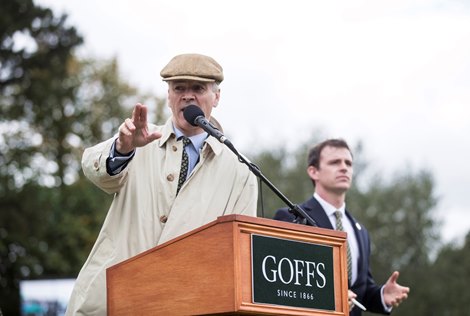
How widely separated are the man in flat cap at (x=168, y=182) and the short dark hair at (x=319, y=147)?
274 cm

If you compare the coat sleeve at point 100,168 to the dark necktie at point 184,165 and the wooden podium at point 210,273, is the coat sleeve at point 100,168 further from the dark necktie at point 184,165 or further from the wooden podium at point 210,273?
the wooden podium at point 210,273

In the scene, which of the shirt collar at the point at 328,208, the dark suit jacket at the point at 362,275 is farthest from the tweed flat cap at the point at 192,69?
the shirt collar at the point at 328,208

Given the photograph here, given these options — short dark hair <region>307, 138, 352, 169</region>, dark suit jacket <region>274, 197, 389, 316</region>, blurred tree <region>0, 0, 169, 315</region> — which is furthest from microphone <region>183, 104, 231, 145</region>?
blurred tree <region>0, 0, 169, 315</region>

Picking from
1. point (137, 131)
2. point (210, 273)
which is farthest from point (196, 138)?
point (210, 273)

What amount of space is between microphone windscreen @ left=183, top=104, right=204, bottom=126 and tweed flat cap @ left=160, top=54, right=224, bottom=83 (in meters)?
0.26

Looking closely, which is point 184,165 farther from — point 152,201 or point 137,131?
point 137,131

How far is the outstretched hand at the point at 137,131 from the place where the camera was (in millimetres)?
4676

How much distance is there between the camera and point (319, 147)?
8234 millimetres

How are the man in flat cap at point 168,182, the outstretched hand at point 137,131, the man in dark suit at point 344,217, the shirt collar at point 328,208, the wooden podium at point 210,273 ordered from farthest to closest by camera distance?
the shirt collar at point 328,208
the man in dark suit at point 344,217
the man in flat cap at point 168,182
the outstretched hand at point 137,131
the wooden podium at point 210,273

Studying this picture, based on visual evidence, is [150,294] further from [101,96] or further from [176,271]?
[101,96]

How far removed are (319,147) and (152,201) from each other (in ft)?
10.6

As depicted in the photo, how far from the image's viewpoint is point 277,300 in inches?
172

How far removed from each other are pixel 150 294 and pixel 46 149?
30.1 m

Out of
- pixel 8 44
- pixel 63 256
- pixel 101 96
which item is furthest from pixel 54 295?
pixel 101 96
